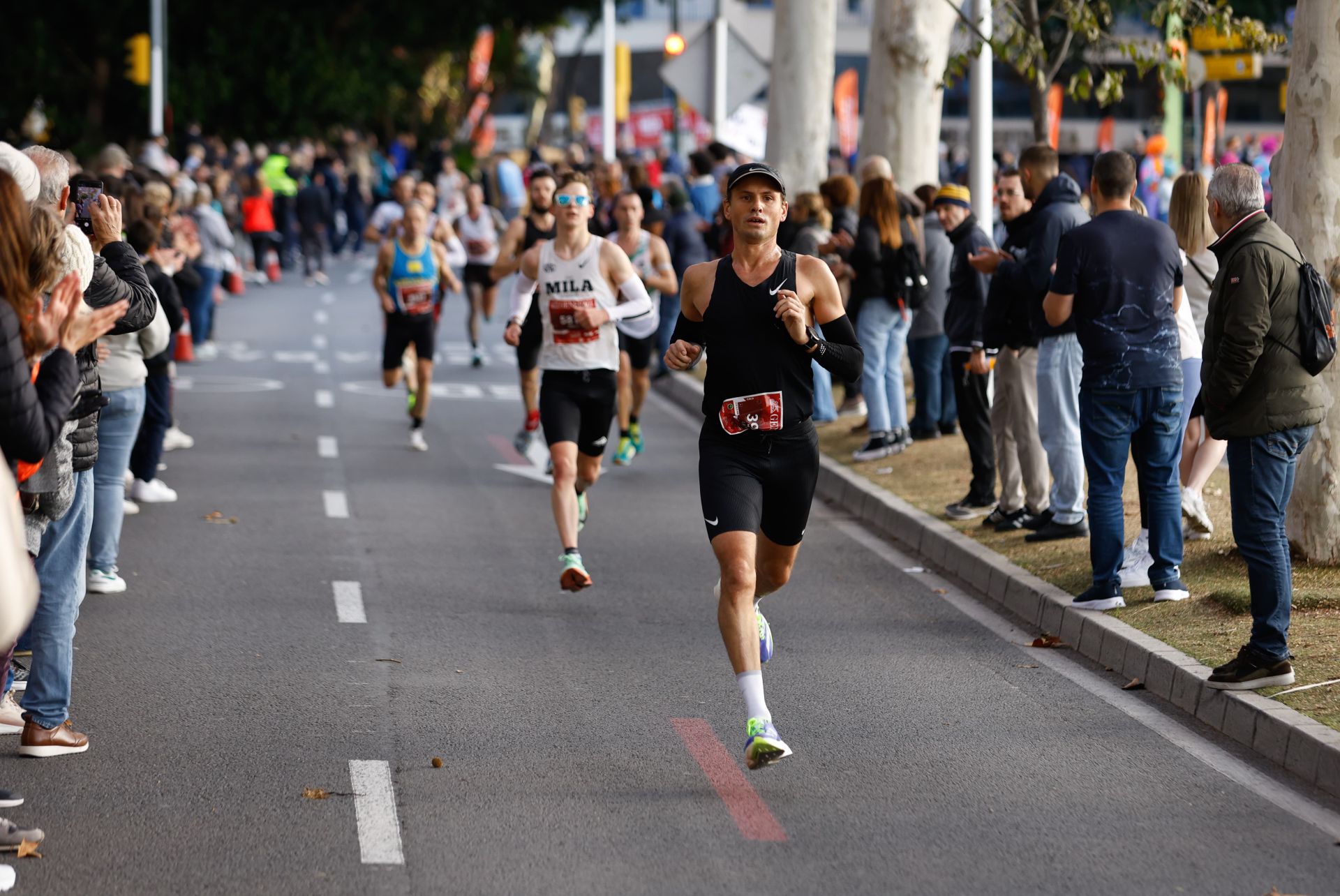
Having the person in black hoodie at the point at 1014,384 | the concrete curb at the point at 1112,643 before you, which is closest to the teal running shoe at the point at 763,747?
the concrete curb at the point at 1112,643

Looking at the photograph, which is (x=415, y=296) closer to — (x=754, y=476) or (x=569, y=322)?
(x=569, y=322)

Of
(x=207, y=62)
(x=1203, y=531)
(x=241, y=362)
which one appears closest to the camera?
(x=1203, y=531)

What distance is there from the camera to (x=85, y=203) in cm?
758

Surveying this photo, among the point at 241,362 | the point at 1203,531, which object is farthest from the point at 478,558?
the point at 241,362

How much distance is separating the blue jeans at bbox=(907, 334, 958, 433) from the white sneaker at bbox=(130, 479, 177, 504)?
17.6 ft

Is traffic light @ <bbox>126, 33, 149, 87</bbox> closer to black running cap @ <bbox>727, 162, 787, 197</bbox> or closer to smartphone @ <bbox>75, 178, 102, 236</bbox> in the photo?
smartphone @ <bbox>75, 178, 102, 236</bbox>

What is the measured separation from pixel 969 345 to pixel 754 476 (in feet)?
17.6

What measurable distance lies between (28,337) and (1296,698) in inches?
182

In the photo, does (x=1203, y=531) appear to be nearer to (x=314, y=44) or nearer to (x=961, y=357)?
(x=961, y=357)

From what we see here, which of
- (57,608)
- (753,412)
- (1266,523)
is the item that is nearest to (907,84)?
(1266,523)

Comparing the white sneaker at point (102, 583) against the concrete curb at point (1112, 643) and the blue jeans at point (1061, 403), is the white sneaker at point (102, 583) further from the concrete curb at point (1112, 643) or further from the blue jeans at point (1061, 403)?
the blue jeans at point (1061, 403)

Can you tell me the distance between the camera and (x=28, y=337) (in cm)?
533

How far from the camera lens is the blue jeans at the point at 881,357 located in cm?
1426

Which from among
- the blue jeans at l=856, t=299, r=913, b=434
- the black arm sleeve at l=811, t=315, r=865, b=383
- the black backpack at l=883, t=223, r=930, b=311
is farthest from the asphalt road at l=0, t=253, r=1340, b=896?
the black backpack at l=883, t=223, r=930, b=311
